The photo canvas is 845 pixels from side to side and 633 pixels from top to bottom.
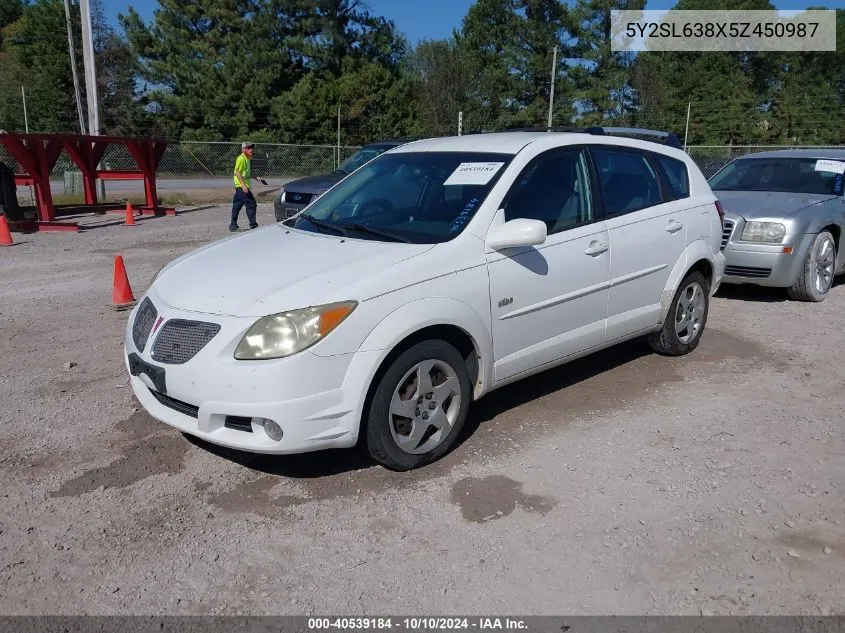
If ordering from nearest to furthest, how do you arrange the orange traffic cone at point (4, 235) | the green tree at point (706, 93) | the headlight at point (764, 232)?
the headlight at point (764, 232)
the orange traffic cone at point (4, 235)
the green tree at point (706, 93)

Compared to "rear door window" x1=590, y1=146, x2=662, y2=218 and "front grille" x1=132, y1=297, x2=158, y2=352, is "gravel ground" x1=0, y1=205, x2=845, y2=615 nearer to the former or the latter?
"front grille" x1=132, y1=297, x2=158, y2=352

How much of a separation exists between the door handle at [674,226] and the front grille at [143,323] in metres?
3.58

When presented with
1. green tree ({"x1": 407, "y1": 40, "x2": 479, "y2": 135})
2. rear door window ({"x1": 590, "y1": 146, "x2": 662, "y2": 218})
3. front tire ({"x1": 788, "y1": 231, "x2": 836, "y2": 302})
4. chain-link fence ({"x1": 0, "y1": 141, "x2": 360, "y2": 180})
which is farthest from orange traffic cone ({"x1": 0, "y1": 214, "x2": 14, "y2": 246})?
green tree ({"x1": 407, "y1": 40, "x2": 479, "y2": 135})

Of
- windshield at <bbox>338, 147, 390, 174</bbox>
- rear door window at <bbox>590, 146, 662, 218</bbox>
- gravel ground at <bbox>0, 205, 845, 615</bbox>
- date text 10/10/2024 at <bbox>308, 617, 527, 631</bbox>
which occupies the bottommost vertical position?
date text 10/10/2024 at <bbox>308, 617, 527, 631</bbox>

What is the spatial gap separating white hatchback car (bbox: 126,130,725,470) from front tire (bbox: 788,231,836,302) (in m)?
2.94

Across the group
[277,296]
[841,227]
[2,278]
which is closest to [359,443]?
[277,296]

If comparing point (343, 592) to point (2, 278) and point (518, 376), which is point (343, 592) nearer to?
point (518, 376)

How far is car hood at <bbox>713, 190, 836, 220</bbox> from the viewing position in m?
7.61

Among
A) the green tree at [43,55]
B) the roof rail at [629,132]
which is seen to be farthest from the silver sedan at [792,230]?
the green tree at [43,55]

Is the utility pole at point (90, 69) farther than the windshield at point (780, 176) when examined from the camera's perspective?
Yes

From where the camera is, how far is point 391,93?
4422 cm

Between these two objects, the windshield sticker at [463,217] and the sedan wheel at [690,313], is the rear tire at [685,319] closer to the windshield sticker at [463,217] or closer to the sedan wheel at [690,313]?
the sedan wheel at [690,313]

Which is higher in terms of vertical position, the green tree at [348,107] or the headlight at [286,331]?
the green tree at [348,107]

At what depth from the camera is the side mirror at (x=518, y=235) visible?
3.94 meters
